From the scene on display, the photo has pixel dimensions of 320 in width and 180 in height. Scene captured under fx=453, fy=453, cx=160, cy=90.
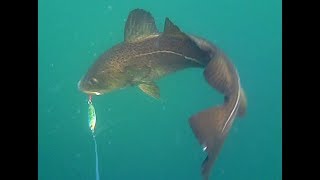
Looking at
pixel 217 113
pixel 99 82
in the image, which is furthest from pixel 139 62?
pixel 217 113

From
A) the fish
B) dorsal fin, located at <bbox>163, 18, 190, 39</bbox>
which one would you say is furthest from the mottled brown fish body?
dorsal fin, located at <bbox>163, 18, 190, 39</bbox>

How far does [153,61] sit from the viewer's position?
14.0ft

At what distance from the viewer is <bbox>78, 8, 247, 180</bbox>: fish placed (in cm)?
342

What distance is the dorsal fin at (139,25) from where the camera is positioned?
163 inches

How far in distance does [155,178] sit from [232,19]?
30.6 ft

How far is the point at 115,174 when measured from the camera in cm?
991

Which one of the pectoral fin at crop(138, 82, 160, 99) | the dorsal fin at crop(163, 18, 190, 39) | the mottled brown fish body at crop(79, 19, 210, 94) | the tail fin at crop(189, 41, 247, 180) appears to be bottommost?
the pectoral fin at crop(138, 82, 160, 99)

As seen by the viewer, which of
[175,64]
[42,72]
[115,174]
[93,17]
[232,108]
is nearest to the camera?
[232,108]

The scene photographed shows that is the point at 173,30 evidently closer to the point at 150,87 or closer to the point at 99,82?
the point at 150,87

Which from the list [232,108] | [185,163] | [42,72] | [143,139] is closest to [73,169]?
[143,139]

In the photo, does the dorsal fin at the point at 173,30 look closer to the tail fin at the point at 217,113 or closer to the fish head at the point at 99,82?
the tail fin at the point at 217,113

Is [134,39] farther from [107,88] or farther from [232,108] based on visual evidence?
[232,108]

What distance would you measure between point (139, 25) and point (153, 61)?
36 cm

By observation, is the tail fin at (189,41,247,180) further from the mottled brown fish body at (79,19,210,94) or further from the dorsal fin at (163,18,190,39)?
the mottled brown fish body at (79,19,210,94)
